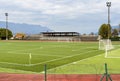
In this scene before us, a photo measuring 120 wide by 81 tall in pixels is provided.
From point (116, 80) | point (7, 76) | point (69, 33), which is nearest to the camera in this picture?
point (116, 80)

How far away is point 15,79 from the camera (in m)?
14.8

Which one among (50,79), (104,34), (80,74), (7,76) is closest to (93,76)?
(80,74)

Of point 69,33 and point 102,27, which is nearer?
point 102,27

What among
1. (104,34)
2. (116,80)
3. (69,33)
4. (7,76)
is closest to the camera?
(116,80)

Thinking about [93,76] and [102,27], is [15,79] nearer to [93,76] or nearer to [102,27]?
[93,76]

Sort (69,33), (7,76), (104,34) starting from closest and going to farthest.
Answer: (7,76), (104,34), (69,33)

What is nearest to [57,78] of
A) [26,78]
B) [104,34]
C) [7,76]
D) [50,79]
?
[50,79]

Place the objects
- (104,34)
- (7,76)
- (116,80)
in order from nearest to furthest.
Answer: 1. (116,80)
2. (7,76)
3. (104,34)

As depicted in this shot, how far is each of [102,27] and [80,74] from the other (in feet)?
320

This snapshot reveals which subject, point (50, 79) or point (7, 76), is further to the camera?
point (7, 76)

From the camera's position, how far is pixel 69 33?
150m

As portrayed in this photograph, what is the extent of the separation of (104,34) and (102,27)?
12.7 feet

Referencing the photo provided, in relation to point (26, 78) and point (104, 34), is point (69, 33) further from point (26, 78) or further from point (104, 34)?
point (26, 78)

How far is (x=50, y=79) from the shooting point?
47.5 ft
